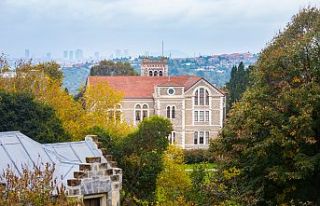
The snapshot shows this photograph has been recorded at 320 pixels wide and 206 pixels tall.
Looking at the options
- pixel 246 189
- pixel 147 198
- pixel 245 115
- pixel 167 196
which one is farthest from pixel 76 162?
pixel 147 198

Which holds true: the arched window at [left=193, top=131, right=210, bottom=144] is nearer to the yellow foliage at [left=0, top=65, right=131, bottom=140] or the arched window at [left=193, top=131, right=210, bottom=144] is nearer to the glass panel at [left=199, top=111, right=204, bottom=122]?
the glass panel at [left=199, top=111, right=204, bottom=122]

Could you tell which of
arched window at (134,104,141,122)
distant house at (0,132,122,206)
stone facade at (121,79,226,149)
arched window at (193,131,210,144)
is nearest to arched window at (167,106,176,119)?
stone facade at (121,79,226,149)

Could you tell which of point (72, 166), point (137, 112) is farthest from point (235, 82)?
point (72, 166)

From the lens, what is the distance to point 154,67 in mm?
101812

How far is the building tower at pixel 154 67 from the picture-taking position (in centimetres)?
10131

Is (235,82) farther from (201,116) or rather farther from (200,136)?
(200,136)

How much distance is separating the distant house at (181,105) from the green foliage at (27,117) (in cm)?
4463

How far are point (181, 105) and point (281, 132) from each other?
57524 millimetres

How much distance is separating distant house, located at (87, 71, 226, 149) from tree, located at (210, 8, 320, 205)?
5344 cm

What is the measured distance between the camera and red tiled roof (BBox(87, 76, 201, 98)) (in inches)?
3260

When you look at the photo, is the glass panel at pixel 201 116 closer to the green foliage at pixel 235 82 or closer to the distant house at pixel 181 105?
the distant house at pixel 181 105

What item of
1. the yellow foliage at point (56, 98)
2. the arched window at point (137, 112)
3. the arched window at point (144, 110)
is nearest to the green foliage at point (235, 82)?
the arched window at point (144, 110)

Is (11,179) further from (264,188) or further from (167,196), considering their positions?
(264,188)

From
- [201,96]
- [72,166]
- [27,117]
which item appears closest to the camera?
[72,166]
